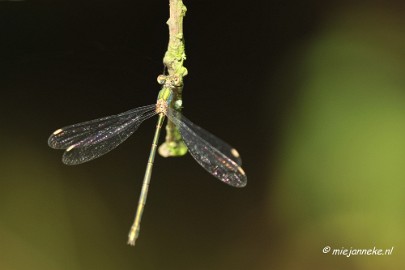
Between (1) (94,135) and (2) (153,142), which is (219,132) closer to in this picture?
(2) (153,142)

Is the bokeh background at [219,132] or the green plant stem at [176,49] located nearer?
the green plant stem at [176,49]

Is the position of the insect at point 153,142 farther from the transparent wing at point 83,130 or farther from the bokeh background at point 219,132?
the bokeh background at point 219,132

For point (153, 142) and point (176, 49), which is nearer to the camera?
point (176, 49)

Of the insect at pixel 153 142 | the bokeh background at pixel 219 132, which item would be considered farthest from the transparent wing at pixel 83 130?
the bokeh background at pixel 219 132

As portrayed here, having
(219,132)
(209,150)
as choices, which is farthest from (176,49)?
(219,132)

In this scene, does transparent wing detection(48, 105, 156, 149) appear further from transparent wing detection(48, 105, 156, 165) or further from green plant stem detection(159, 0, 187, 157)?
green plant stem detection(159, 0, 187, 157)

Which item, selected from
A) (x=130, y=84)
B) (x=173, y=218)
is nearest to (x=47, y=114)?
(x=130, y=84)
